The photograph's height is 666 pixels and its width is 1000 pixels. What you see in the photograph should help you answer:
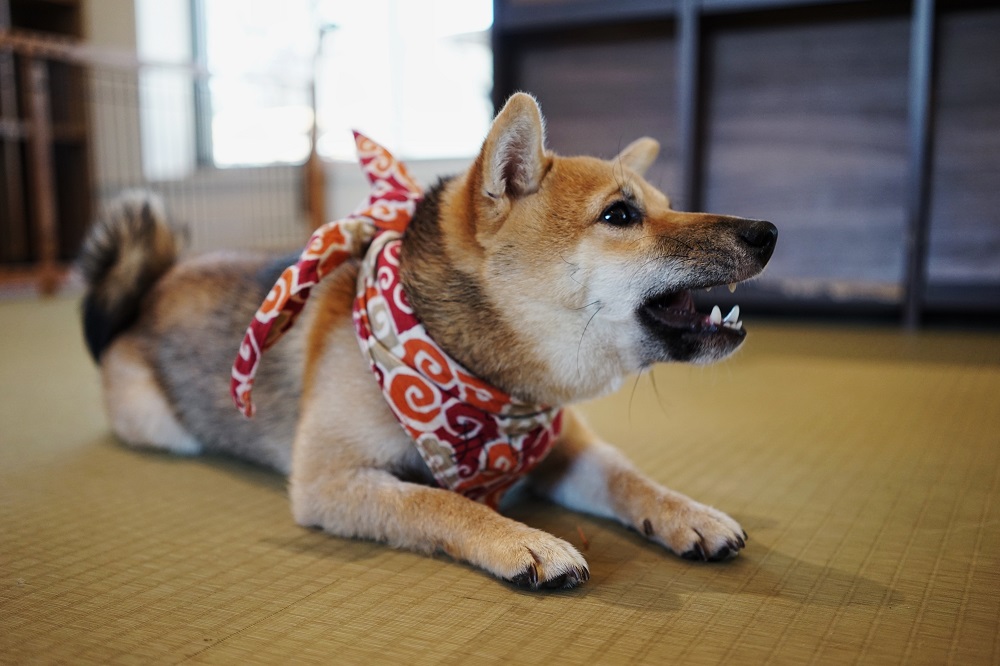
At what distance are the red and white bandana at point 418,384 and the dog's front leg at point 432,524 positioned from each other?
0.26 feet

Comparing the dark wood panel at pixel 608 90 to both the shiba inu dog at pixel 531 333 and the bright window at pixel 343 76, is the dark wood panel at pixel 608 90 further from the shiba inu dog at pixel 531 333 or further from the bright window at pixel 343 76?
the shiba inu dog at pixel 531 333

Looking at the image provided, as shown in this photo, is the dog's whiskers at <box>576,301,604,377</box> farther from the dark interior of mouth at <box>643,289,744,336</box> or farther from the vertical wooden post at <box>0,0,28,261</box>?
the vertical wooden post at <box>0,0,28,261</box>

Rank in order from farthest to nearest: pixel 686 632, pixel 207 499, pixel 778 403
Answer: pixel 778 403, pixel 207 499, pixel 686 632

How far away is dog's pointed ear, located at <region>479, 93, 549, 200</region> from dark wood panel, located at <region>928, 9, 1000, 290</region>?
255 centimetres

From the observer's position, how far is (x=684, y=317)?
118 centimetres

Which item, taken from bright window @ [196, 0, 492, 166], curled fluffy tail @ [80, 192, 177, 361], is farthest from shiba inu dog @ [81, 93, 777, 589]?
bright window @ [196, 0, 492, 166]

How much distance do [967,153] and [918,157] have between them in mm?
256

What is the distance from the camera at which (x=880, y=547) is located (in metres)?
1.14

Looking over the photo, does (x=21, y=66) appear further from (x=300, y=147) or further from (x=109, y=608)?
(x=109, y=608)

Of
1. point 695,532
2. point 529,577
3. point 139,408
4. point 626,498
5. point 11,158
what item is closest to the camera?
point 529,577

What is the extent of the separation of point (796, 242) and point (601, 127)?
994 mm

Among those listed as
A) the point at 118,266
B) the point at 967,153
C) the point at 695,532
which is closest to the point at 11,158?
the point at 118,266

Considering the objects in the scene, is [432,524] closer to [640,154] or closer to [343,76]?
[640,154]

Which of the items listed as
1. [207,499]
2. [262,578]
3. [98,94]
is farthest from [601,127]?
[98,94]
